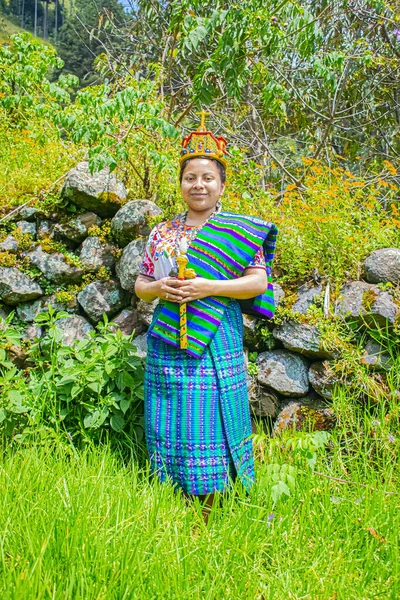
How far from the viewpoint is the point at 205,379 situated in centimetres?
220

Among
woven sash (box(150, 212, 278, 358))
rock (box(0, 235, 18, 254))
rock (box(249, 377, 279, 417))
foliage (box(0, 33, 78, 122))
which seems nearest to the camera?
woven sash (box(150, 212, 278, 358))

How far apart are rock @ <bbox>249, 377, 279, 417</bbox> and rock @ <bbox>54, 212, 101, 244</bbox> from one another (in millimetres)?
1498

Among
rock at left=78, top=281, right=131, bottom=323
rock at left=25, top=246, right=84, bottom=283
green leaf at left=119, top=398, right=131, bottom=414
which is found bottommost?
green leaf at left=119, top=398, right=131, bottom=414

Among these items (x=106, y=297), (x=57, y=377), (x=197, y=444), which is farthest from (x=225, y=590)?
(x=106, y=297)

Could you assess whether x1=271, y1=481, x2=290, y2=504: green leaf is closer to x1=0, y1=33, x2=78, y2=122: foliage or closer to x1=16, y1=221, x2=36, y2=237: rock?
x1=16, y1=221, x2=36, y2=237: rock

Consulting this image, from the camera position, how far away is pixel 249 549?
5.88 feet

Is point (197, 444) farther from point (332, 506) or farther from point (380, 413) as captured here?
point (380, 413)

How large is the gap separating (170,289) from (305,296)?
3.64ft

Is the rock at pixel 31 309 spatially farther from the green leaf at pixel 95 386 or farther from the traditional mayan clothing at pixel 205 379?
the traditional mayan clothing at pixel 205 379

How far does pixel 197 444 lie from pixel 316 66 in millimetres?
2982

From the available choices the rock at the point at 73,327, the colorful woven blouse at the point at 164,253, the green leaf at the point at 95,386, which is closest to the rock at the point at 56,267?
the rock at the point at 73,327

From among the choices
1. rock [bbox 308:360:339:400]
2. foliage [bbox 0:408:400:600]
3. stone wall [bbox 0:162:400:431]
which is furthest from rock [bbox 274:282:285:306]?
foliage [bbox 0:408:400:600]

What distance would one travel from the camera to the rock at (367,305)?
2.71 metres

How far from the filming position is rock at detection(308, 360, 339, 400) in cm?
277
